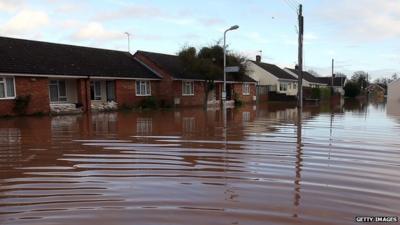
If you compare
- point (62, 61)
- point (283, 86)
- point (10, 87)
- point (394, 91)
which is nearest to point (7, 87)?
point (10, 87)

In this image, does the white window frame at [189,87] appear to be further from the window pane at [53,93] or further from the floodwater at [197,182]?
the floodwater at [197,182]

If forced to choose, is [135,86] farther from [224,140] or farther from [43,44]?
[224,140]

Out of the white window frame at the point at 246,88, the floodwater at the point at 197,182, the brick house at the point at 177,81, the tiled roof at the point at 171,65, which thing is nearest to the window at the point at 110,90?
the brick house at the point at 177,81

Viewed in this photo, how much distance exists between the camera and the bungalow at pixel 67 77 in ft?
77.4

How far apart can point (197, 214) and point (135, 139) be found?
23.9 ft

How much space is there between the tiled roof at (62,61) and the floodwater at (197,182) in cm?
1483

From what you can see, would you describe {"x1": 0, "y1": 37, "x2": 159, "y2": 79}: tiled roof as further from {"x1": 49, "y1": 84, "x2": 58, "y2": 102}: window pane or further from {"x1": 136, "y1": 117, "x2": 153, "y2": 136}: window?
{"x1": 136, "y1": 117, "x2": 153, "y2": 136}: window

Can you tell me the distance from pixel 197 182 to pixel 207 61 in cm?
2853

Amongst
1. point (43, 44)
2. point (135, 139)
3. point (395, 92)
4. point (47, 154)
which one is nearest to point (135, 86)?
point (43, 44)

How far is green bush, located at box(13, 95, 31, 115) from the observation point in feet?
76.0

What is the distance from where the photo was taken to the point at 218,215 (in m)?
4.73

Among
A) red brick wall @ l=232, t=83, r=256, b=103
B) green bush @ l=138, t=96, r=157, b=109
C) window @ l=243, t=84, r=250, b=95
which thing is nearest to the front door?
red brick wall @ l=232, t=83, r=256, b=103

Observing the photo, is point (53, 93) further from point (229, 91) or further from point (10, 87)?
point (229, 91)

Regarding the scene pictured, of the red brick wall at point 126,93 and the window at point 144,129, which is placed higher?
the red brick wall at point 126,93
